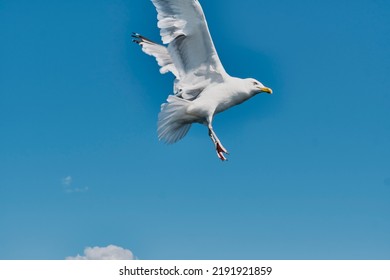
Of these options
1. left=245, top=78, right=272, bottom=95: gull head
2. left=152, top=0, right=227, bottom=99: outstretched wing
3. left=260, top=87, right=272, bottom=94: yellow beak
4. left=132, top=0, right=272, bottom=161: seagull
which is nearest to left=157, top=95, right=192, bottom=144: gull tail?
left=132, top=0, right=272, bottom=161: seagull

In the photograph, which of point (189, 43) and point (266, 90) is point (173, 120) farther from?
point (266, 90)

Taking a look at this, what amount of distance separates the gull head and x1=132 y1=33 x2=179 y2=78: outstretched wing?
99 centimetres

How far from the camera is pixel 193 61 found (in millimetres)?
6453

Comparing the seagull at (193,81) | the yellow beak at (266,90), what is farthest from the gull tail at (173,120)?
the yellow beak at (266,90)

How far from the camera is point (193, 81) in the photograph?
21.6 ft

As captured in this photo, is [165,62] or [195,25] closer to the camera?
[195,25]

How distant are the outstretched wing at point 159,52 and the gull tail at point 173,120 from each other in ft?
2.46

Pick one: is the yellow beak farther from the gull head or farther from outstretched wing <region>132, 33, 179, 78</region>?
outstretched wing <region>132, 33, 179, 78</region>

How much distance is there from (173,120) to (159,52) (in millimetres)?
1460
